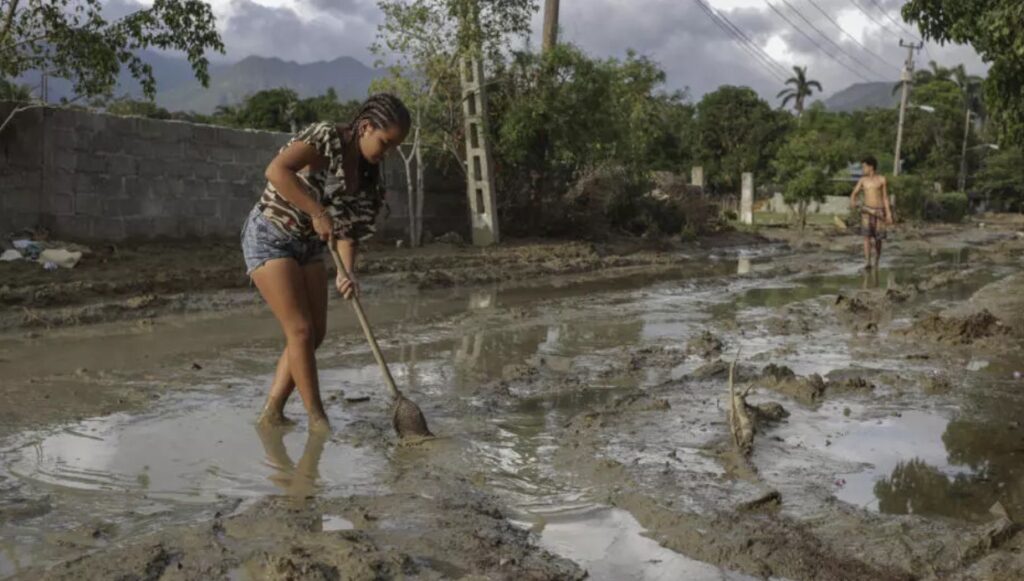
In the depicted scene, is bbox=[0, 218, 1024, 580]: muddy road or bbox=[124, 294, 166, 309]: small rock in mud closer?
bbox=[0, 218, 1024, 580]: muddy road

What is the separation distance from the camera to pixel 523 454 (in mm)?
4527

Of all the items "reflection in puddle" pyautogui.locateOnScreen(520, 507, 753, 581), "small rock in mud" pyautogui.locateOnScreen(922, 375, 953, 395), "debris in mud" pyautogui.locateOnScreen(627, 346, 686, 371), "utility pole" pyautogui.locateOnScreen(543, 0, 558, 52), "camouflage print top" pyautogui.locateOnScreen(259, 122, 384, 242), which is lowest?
"reflection in puddle" pyautogui.locateOnScreen(520, 507, 753, 581)

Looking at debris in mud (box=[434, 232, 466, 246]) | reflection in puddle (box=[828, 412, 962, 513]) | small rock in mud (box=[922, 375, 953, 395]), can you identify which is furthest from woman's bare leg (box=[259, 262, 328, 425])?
debris in mud (box=[434, 232, 466, 246])

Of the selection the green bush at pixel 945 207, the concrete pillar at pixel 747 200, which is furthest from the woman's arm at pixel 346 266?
the green bush at pixel 945 207

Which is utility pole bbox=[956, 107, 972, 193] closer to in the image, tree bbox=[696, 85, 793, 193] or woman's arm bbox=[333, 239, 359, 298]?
tree bbox=[696, 85, 793, 193]

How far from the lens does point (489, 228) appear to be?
642 inches

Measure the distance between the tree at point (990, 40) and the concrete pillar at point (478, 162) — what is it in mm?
7981

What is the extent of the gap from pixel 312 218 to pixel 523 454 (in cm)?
144

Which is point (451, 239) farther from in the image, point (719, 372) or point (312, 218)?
point (312, 218)

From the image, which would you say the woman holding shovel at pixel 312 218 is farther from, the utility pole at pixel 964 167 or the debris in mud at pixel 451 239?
the utility pole at pixel 964 167

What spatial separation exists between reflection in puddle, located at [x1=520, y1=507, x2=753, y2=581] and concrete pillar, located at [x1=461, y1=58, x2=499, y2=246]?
12.6 metres

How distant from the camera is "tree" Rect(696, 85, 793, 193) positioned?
48969 mm

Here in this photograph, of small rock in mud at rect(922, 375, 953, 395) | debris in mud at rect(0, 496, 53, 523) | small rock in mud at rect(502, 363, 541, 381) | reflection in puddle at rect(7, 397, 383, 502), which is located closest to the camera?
debris in mud at rect(0, 496, 53, 523)

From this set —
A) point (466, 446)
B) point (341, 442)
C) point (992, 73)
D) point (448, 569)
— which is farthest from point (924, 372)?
point (448, 569)
